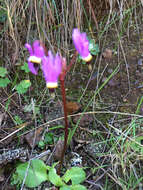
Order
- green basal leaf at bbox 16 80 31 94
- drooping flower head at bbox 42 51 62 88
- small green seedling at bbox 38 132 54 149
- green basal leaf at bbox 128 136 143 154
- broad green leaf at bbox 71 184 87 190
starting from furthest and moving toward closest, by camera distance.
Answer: green basal leaf at bbox 16 80 31 94 → small green seedling at bbox 38 132 54 149 → green basal leaf at bbox 128 136 143 154 → broad green leaf at bbox 71 184 87 190 → drooping flower head at bbox 42 51 62 88

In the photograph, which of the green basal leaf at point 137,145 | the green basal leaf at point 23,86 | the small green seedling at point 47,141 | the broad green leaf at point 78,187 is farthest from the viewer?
the green basal leaf at point 23,86

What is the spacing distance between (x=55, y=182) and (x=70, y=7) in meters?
1.36

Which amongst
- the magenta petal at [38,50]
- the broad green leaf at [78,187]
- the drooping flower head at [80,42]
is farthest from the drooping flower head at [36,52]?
the broad green leaf at [78,187]

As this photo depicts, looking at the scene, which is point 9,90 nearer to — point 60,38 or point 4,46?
point 4,46

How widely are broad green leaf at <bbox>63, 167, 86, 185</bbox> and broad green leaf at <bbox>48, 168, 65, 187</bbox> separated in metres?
0.04

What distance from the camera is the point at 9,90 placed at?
1.99 metres

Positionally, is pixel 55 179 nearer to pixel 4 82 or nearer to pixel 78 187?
pixel 78 187

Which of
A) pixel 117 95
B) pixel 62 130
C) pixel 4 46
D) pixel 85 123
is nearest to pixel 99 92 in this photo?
pixel 117 95

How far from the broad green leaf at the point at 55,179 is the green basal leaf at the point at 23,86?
2.27ft

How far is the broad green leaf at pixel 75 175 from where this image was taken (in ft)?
4.98

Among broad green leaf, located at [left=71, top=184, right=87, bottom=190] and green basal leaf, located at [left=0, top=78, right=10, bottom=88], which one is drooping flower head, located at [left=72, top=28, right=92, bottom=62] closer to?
broad green leaf, located at [left=71, top=184, right=87, bottom=190]

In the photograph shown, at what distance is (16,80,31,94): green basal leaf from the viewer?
1.94 meters

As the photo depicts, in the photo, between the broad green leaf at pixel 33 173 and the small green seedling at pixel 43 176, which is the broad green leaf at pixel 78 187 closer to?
the small green seedling at pixel 43 176

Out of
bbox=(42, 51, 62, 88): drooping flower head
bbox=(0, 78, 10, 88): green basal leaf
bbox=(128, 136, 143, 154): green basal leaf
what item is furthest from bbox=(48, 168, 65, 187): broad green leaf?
bbox=(0, 78, 10, 88): green basal leaf
